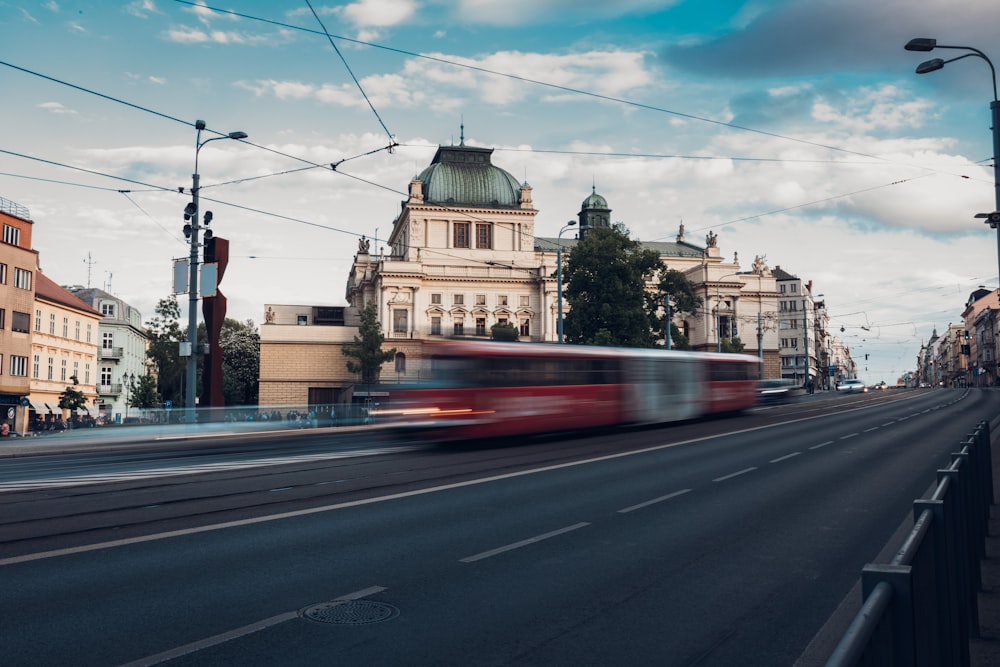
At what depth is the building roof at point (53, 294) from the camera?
60800 millimetres

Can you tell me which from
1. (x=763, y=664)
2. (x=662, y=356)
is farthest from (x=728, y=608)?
(x=662, y=356)

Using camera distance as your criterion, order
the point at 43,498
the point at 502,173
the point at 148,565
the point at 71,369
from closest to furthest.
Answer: the point at 148,565 < the point at 43,498 < the point at 71,369 < the point at 502,173

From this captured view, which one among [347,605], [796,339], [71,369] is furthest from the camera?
[796,339]

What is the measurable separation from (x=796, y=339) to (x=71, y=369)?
97.9 metres

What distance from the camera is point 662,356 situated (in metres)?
30.0

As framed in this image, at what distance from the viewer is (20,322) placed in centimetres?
5347

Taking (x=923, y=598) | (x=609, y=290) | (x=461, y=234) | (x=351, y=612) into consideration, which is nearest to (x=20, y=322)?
(x=609, y=290)

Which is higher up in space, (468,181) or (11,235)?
(468,181)

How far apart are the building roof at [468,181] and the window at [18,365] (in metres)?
47.9

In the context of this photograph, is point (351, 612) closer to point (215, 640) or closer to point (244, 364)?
point (215, 640)

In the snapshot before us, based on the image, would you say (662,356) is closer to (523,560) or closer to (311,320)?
(523,560)

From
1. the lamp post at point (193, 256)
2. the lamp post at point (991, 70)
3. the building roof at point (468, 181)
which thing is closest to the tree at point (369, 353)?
the building roof at point (468, 181)

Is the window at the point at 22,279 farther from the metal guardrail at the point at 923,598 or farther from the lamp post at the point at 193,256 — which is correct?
the metal guardrail at the point at 923,598

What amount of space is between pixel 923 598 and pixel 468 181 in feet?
306
